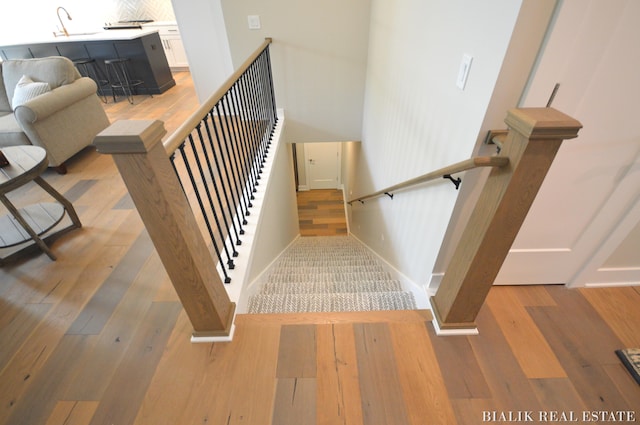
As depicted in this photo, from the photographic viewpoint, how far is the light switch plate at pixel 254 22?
9.80 feet

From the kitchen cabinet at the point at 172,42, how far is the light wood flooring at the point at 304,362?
19.8 ft

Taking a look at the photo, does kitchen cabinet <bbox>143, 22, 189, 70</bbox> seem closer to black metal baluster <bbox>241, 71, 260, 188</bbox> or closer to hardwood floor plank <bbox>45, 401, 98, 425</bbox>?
black metal baluster <bbox>241, 71, 260, 188</bbox>

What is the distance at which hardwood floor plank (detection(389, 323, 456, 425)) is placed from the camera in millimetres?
1150

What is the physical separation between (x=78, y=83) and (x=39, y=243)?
2067mm

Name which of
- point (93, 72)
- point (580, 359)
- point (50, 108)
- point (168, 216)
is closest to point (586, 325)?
point (580, 359)

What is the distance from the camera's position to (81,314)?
161 centimetres

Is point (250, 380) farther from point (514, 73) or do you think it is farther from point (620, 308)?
point (620, 308)

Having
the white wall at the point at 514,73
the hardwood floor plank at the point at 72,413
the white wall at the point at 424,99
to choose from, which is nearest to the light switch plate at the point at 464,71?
the white wall at the point at 424,99

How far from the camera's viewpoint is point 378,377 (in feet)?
4.13

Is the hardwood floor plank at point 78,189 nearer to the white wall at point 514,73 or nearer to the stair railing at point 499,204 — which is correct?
the stair railing at point 499,204

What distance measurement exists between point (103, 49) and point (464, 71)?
5.86 meters

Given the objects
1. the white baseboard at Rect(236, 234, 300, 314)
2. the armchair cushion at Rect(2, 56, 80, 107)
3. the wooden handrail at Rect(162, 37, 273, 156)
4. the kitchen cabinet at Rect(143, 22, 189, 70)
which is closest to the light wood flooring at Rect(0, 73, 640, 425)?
the white baseboard at Rect(236, 234, 300, 314)

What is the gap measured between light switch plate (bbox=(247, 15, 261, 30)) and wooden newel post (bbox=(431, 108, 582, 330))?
2984 mm

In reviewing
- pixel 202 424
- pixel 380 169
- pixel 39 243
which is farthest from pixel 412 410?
pixel 39 243
